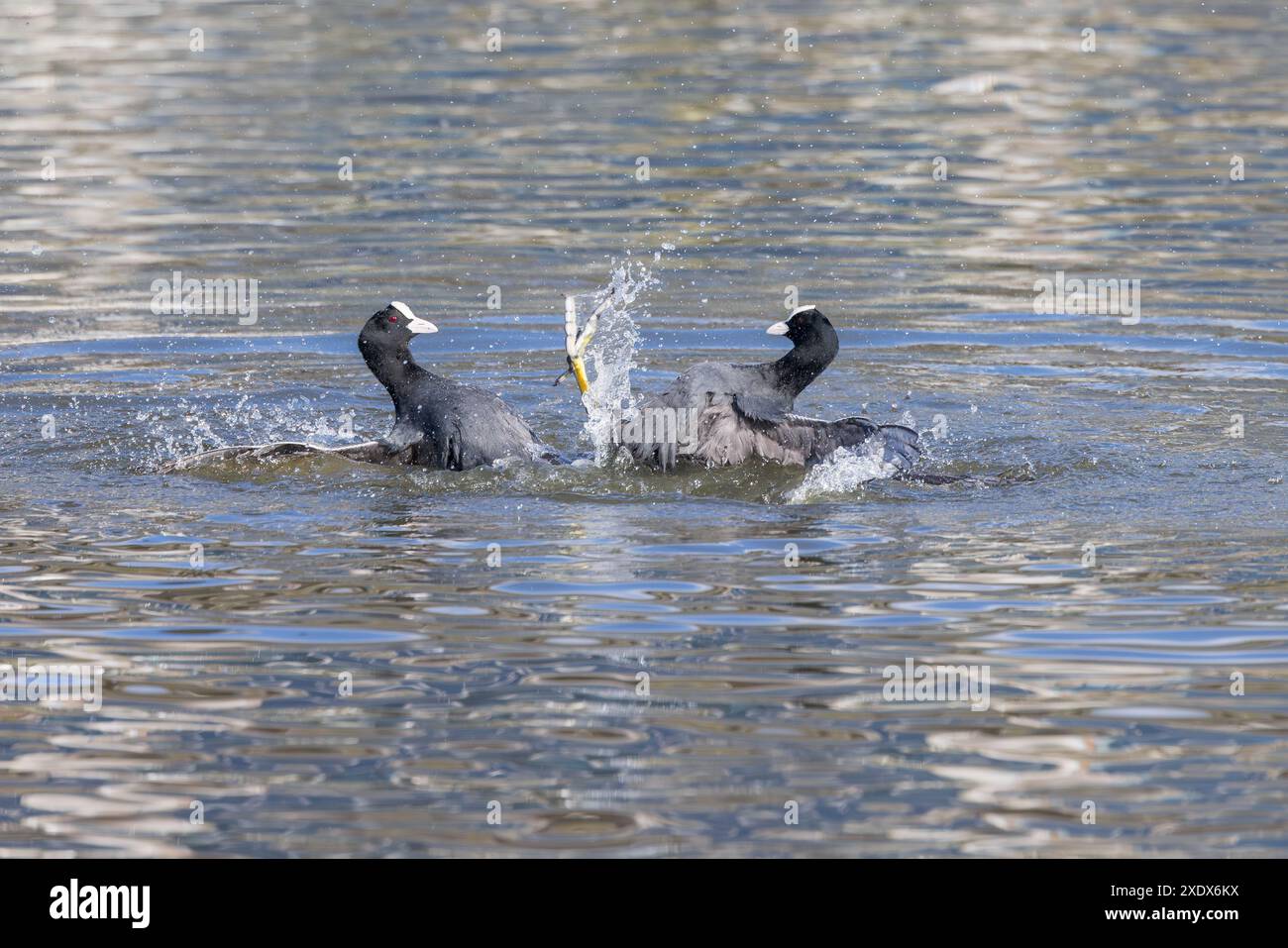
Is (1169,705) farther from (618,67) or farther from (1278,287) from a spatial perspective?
(618,67)

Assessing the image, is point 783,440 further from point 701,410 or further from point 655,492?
point 655,492

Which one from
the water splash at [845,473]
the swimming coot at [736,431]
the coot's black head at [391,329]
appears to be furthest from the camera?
the coot's black head at [391,329]

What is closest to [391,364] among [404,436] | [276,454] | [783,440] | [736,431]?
[404,436]

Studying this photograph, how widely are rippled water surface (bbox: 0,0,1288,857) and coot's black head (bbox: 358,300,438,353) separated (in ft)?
2.46

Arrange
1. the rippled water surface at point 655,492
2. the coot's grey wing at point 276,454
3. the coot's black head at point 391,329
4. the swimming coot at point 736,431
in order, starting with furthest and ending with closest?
the coot's black head at point 391,329, the coot's grey wing at point 276,454, the swimming coot at point 736,431, the rippled water surface at point 655,492

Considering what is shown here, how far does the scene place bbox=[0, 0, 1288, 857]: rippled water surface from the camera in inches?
250

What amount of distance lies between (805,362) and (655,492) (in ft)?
3.65

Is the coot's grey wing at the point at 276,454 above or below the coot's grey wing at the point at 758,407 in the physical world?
below

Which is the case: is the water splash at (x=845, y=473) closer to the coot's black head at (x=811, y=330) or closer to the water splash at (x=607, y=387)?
the coot's black head at (x=811, y=330)

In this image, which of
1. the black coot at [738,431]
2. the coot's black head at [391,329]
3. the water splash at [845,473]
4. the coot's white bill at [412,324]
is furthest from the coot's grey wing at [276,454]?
the water splash at [845,473]

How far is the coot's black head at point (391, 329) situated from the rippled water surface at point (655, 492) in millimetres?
750

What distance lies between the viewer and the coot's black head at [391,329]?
10688 mm

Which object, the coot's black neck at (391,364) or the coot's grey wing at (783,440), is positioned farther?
the coot's black neck at (391,364)

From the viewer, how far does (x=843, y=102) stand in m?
22.5
